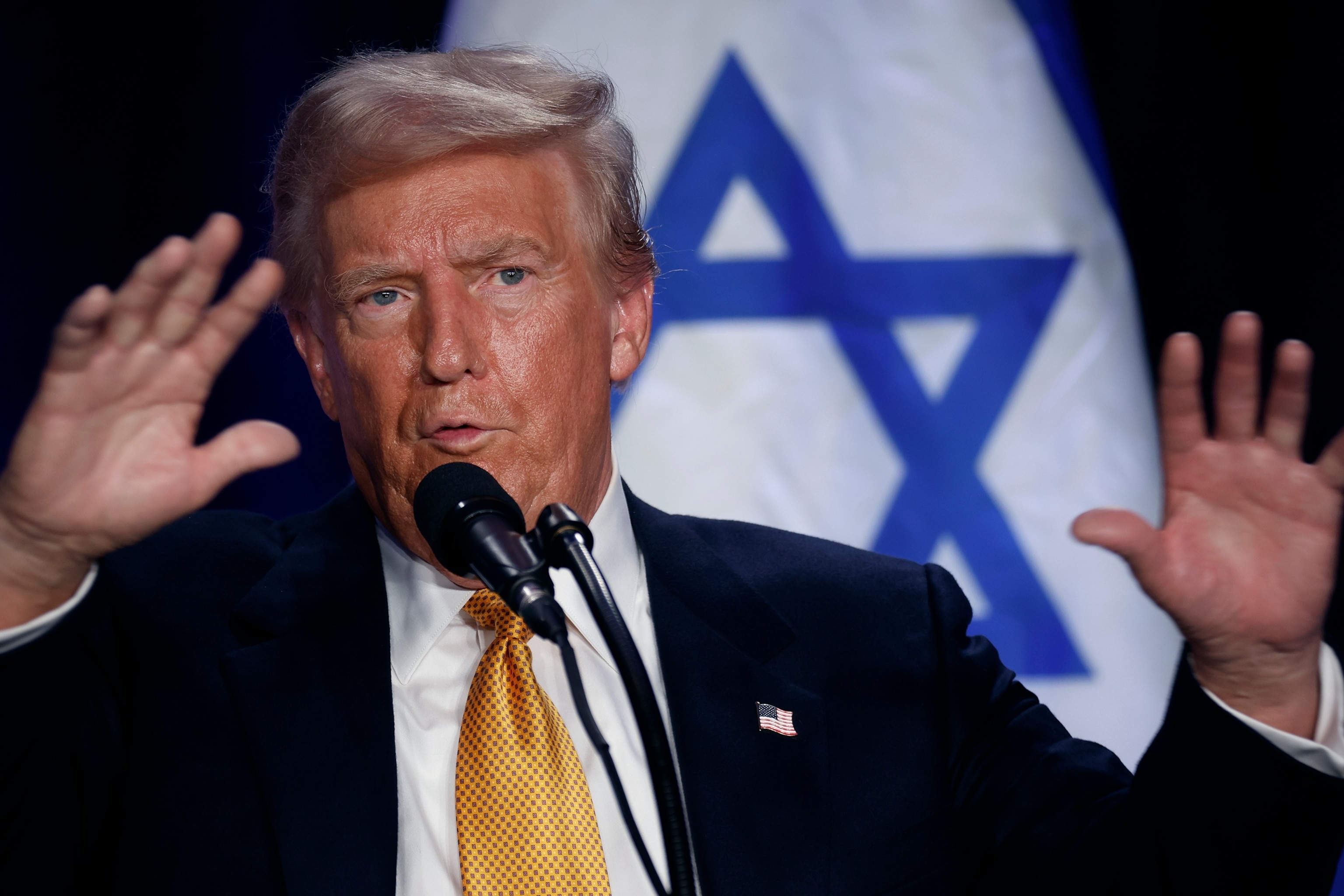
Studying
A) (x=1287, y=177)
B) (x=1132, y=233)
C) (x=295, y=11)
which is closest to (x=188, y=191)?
(x=295, y=11)

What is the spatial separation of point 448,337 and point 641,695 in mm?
742

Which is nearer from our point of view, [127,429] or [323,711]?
[127,429]

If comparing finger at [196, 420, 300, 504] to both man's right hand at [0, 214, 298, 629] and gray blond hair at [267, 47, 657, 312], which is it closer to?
man's right hand at [0, 214, 298, 629]

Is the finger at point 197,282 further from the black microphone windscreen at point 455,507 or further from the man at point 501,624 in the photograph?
the black microphone windscreen at point 455,507

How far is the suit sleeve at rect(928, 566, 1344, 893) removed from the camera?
1.29 metres

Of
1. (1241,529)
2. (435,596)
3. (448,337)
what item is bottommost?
(435,596)


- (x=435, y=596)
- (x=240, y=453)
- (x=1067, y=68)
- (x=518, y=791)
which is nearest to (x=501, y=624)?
(x=435, y=596)

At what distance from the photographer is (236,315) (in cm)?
120

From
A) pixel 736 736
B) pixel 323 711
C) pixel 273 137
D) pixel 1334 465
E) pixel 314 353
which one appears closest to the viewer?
pixel 1334 465

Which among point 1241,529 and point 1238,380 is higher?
point 1238,380

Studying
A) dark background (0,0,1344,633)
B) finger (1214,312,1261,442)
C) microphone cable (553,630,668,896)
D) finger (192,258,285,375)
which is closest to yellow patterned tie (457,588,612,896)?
microphone cable (553,630,668,896)

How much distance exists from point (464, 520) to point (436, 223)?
72cm

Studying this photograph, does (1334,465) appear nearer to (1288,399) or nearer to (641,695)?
(1288,399)

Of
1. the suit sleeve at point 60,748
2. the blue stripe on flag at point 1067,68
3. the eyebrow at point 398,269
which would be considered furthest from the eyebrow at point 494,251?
the blue stripe on flag at point 1067,68
